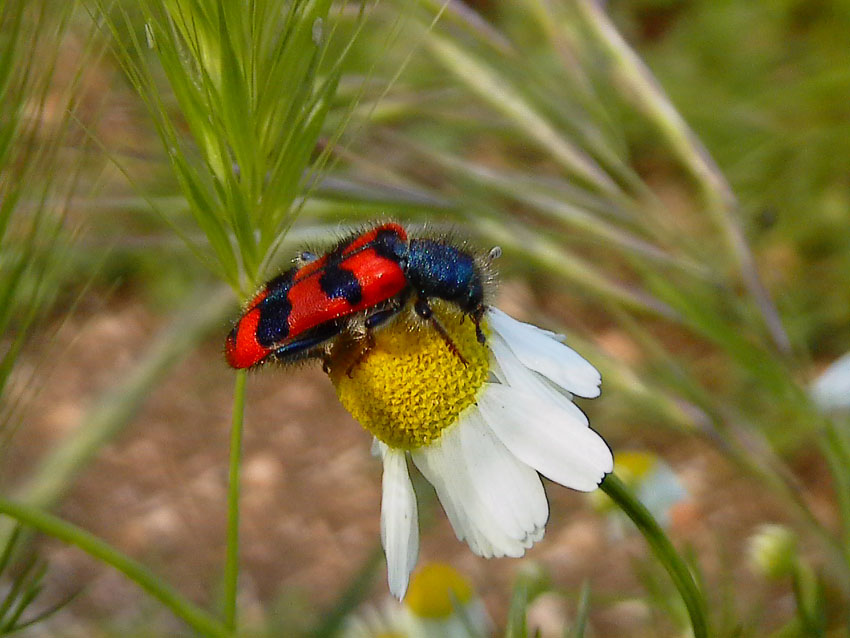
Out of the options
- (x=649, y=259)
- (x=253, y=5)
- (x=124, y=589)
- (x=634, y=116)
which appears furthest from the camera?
(x=634, y=116)

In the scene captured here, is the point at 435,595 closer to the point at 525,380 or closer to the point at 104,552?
the point at 525,380

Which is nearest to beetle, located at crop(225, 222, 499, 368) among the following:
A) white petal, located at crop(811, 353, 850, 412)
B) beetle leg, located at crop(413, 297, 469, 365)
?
beetle leg, located at crop(413, 297, 469, 365)

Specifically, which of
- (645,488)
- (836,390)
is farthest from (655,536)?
(645,488)

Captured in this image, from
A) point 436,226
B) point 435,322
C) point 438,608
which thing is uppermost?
point 435,322

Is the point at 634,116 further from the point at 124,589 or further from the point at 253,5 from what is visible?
the point at 253,5

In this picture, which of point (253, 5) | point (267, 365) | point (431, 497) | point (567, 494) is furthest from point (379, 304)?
point (567, 494)
